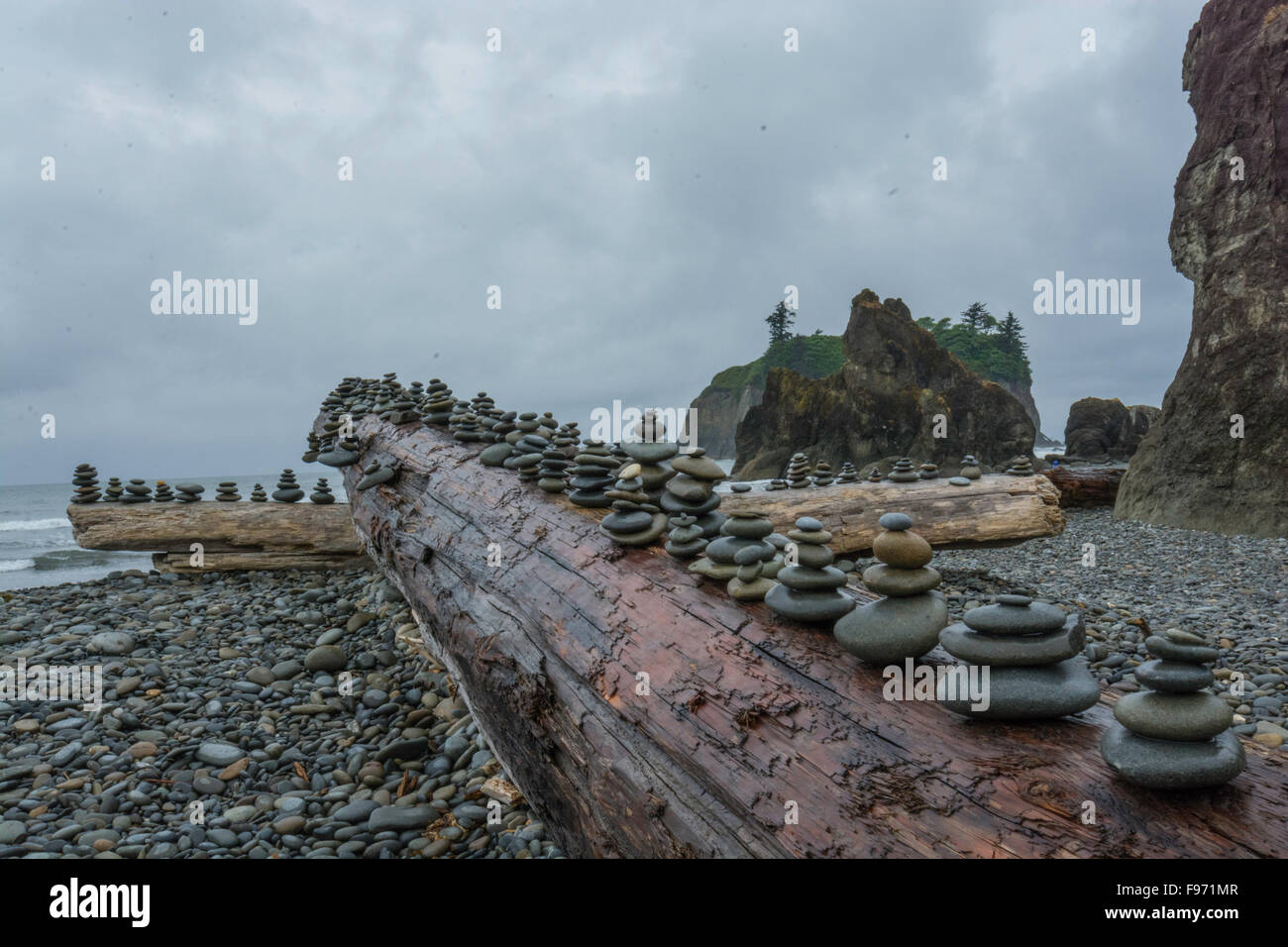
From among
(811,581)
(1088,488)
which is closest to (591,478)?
(811,581)

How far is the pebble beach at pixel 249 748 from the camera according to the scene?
150 inches

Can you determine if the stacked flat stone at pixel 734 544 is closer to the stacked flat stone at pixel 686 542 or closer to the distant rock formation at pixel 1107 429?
the stacked flat stone at pixel 686 542

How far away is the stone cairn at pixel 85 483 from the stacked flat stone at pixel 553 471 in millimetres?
8273

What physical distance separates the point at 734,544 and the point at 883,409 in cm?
3643

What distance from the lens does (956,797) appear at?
75.3 inches

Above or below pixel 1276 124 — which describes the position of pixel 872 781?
below

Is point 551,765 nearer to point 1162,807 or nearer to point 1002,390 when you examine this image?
point 1162,807

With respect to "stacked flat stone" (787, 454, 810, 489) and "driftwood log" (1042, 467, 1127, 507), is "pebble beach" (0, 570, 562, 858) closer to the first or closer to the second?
"stacked flat stone" (787, 454, 810, 489)

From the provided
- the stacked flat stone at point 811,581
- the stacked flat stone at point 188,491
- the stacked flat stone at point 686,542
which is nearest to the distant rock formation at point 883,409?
the stacked flat stone at point 188,491

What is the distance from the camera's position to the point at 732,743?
7.67ft

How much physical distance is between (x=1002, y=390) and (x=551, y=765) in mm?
40402

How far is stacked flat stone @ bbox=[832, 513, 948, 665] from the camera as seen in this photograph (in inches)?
93.7

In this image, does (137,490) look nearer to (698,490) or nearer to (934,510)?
(698,490)
